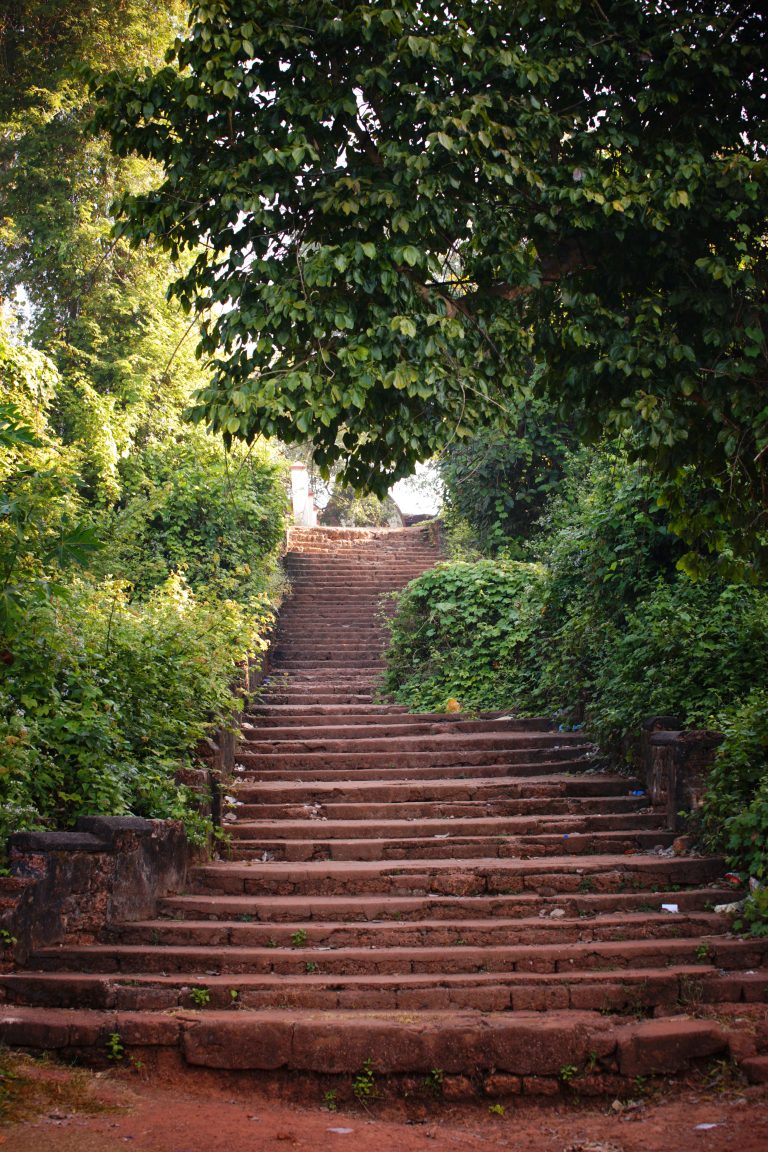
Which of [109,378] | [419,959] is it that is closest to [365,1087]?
[419,959]

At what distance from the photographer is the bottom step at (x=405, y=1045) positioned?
4824 mm

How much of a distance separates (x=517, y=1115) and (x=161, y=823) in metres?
2.99

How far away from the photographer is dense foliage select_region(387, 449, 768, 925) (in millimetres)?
6918

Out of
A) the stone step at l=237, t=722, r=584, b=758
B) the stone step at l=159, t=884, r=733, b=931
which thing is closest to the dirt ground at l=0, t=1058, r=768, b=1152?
the stone step at l=159, t=884, r=733, b=931

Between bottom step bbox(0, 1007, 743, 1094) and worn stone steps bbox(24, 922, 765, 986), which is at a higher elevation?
worn stone steps bbox(24, 922, 765, 986)

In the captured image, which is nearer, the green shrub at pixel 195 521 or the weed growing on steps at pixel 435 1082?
the weed growing on steps at pixel 435 1082

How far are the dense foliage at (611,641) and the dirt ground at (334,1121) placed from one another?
1996 millimetres

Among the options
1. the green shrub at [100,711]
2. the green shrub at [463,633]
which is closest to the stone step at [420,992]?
the green shrub at [100,711]

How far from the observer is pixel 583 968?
5.65m

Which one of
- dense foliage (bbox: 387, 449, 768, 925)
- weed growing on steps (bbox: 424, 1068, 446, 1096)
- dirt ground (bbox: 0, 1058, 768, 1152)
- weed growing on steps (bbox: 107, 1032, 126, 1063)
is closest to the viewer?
dirt ground (bbox: 0, 1058, 768, 1152)

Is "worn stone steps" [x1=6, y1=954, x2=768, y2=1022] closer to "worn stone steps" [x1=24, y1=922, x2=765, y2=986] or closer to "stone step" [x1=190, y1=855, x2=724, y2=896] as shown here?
"worn stone steps" [x1=24, y1=922, x2=765, y2=986]

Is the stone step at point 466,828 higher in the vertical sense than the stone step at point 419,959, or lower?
higher

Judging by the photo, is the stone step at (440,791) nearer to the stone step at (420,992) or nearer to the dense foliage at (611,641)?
the dense foliage at (611,641)

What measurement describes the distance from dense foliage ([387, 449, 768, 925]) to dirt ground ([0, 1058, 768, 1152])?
1996 millimetres
